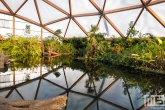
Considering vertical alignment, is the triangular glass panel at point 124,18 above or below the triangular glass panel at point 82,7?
below

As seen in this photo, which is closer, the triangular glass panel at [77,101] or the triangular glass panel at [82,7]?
the triangular glass panel at [77,101]

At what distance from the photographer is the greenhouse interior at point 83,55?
5301 millimetres

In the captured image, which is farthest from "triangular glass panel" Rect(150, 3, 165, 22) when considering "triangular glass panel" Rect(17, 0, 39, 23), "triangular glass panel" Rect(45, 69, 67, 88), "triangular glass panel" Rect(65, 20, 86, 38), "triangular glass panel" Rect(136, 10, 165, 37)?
"triangular glass panel" Rect(17, 0, 39, 23)

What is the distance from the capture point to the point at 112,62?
45.2ft

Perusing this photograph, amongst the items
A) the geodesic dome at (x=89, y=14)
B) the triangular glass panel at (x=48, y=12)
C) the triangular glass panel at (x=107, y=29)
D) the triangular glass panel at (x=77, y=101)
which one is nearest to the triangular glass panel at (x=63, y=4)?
the geodesic dome at (x=89, y=14)

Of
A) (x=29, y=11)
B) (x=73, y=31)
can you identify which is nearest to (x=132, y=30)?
(x=73, y=31)

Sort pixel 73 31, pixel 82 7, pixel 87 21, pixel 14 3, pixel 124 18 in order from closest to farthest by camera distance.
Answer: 1. pixel 124 18
2. pixel 82 7
3. pixel 87 21
4. pixel 14 3
5. pixel 73 31

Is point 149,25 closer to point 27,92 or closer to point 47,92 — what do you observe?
point 47,92

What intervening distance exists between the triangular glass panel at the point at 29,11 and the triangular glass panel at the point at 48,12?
0.81 meters

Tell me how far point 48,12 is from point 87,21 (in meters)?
4.12

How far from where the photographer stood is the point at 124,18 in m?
17.0

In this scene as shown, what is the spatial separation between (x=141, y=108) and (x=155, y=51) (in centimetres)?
650

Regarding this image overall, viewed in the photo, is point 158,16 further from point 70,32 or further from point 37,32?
point 37,32

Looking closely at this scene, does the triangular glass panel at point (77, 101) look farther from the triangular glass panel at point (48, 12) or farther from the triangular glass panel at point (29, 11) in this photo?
the triangular glass panel at point (29, 11)
